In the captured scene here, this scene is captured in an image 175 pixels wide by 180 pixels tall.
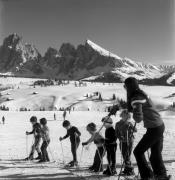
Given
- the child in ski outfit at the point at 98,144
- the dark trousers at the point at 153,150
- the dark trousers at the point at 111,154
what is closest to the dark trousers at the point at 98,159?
the child in ski outfit at the point at 98,144

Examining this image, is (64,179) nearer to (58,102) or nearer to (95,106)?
(95,106)

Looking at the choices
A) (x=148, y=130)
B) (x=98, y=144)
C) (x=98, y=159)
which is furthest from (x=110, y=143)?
(x=148, y=130)

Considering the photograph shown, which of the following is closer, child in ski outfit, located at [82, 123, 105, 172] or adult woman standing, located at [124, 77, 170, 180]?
adult woman standing, located at [124, 77, 170, 180]

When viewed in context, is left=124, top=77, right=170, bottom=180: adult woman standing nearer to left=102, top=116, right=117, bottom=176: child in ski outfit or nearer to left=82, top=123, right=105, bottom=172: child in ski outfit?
left=102, top=116, right=117, bottom=176: child in ski outfit

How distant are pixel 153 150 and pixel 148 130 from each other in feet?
1.36

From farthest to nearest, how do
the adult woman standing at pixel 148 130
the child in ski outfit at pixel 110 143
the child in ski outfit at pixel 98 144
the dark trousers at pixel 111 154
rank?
the child in ski outfit at pixel 98 144 → the dark trousers at pixel 111 154 → the child in ski outfit at pixel 110 143 → the adult woman standing at pixel 148 130

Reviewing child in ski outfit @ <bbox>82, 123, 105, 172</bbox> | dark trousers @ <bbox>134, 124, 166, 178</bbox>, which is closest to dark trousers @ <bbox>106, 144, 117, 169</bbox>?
child in ski outfit @ <bbox>82, 123, 105, 172</bbox>

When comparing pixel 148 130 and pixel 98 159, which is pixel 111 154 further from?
pixel 148 130

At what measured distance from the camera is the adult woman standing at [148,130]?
648 cm

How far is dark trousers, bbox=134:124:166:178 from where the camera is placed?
21.4 ft

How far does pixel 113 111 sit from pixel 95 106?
124 meters

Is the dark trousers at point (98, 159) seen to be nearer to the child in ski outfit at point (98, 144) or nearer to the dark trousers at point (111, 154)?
the child in ski outfit at point (98, 144)

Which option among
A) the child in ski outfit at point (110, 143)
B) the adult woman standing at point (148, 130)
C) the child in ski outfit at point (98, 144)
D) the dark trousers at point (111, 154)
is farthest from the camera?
the child in ski outfit at point (98, 144)

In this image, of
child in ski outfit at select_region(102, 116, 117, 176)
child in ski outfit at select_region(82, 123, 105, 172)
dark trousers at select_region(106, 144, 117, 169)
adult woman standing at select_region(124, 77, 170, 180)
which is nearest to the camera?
adult woman standing at select_region(124, 77, 170, 180)
